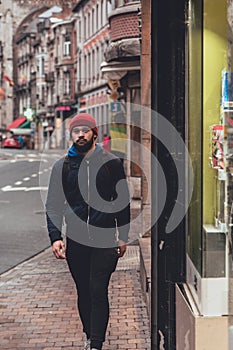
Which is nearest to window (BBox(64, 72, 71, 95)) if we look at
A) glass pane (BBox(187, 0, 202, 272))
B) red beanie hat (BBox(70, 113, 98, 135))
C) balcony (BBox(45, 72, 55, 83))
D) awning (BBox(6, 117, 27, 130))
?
balcony (BBox(45, 72, 55, 83))

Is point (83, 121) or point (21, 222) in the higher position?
point (83, 121)

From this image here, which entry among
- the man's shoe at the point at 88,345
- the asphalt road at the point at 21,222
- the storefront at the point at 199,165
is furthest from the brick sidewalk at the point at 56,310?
the storefront at the point at 199,165

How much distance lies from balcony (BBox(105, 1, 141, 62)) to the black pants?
455 inches

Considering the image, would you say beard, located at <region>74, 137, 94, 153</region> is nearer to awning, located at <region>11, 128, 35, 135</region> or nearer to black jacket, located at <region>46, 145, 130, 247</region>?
black jacket, located at <region>46, 145, 130, 247</region>

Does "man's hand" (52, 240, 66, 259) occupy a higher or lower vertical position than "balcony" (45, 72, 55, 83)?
lower

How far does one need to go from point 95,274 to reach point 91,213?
446mm

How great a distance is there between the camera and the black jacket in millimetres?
5188

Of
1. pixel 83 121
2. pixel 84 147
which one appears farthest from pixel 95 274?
pixel 83 121

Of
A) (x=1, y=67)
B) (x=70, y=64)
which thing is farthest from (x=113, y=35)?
(x=1, y=67)

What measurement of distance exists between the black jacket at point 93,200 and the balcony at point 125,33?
11390mm

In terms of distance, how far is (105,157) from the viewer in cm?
530

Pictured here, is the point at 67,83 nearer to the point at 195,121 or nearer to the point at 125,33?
the point at 125,33

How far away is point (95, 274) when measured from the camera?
5.23 m

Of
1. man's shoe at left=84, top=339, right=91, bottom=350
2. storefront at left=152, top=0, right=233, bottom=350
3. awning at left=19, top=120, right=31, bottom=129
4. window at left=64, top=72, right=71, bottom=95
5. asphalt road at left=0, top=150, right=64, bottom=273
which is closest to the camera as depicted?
storefront at left=152, top=0, right=233, bottom=350
